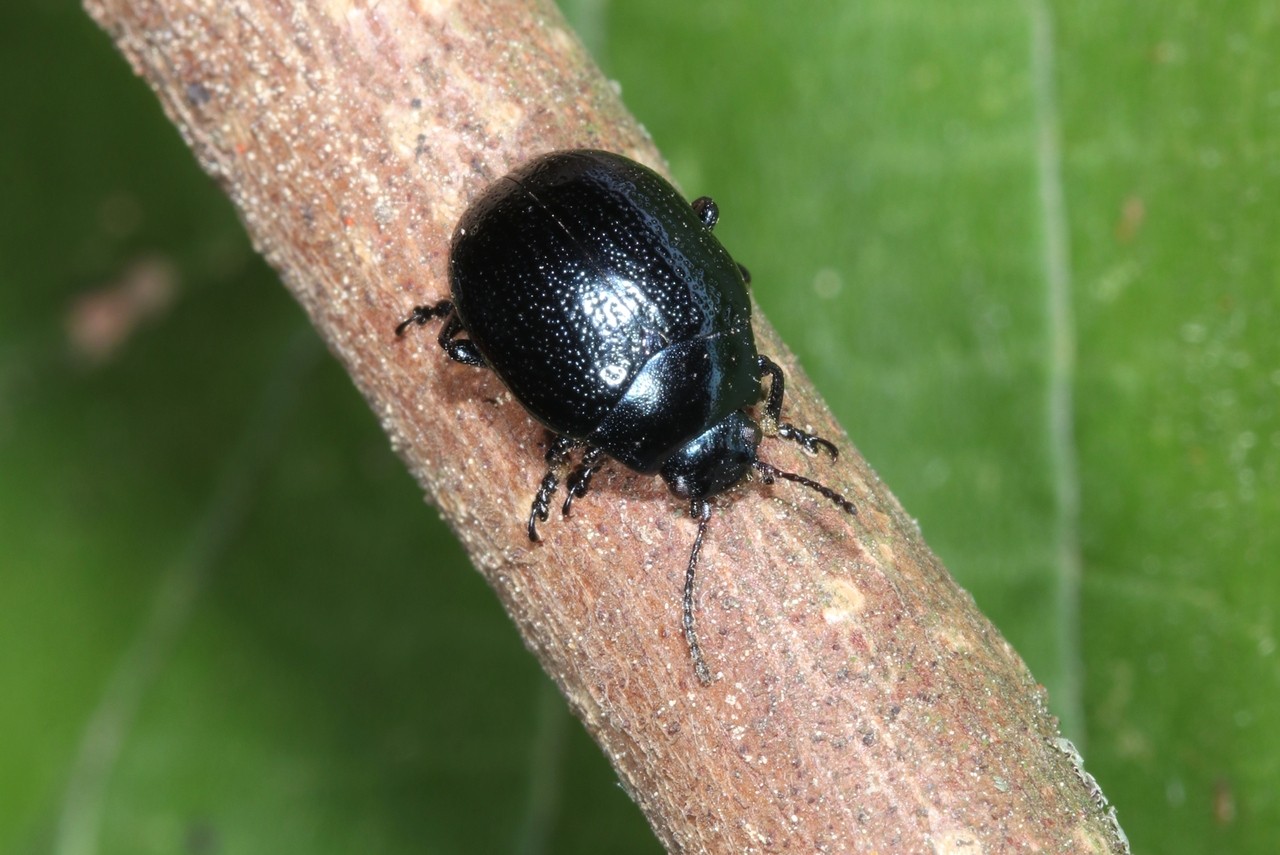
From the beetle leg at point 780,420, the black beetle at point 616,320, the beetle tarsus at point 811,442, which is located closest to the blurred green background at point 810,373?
the black beetle at point 616,320

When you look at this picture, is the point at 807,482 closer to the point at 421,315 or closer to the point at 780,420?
the point at 780,420

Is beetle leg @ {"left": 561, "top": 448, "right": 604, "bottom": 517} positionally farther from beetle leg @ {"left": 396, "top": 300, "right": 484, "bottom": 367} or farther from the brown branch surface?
beetle leg @ {"left": 396, "top": 300, "right": 484, "bottom": 367}

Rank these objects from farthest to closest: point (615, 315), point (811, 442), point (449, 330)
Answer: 1. point (615, 315)
2. point (449, 330)
3. point (811, 442)

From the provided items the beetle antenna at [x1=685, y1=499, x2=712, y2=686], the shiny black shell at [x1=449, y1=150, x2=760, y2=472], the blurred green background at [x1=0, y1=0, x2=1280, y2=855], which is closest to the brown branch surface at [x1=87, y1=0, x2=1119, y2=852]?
the beetle antenna at [x1=685, y1=499, x2=712, y2=686]

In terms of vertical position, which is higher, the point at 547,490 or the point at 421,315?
the point at 421,315

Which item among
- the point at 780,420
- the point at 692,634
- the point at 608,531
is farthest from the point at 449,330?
the point at 692,634

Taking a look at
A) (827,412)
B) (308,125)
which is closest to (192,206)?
(308,125)

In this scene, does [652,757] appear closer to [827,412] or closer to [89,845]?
[827,412]

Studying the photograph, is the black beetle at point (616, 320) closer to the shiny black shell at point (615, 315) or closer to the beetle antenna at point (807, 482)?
the shiny black shell at point (615, 315)
